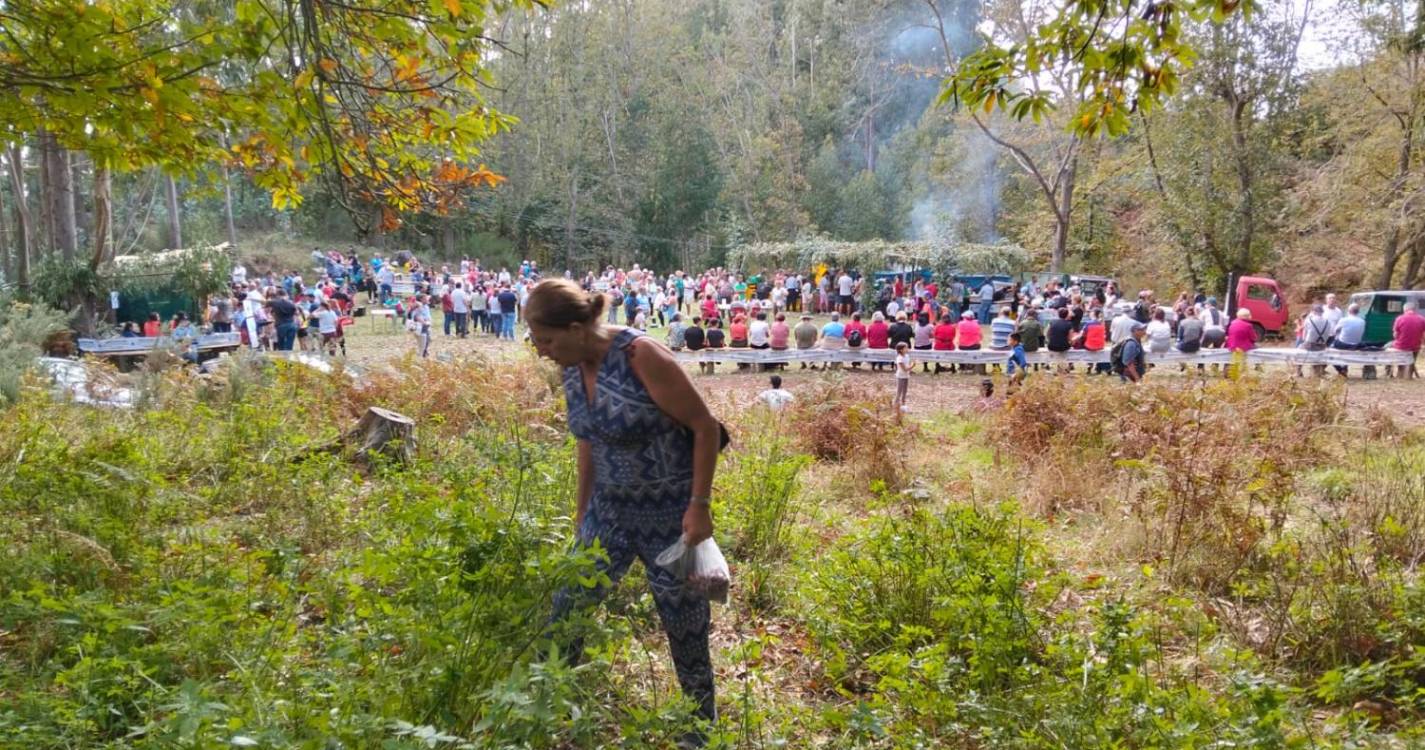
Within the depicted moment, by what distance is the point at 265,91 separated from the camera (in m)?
4.66

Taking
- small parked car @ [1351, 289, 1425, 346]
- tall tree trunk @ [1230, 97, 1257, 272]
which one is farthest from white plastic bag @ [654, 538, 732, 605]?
tall tree trunk @ [1230, 97, 1257, 272]

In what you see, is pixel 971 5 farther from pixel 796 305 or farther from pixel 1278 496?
pixel 1278 496

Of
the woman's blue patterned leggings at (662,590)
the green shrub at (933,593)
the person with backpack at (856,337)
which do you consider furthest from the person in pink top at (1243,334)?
the woman's blue patterned leggings at (662,590)

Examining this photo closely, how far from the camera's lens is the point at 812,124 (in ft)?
148

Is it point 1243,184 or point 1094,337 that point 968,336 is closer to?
point 1094,337

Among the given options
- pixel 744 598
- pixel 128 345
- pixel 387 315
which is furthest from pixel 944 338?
pixel 387 315

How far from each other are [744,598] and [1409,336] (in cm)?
1553

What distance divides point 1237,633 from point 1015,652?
1228 millimetres

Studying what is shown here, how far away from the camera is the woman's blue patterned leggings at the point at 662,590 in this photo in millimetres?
2752

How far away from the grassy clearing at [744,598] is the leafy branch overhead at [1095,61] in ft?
6.29

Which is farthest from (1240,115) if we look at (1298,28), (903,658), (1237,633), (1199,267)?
(903,658)

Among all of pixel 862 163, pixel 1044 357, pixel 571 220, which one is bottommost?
pixel 1044 357

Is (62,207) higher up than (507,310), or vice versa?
(62,207)

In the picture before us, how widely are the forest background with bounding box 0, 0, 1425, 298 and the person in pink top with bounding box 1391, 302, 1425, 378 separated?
767cm
